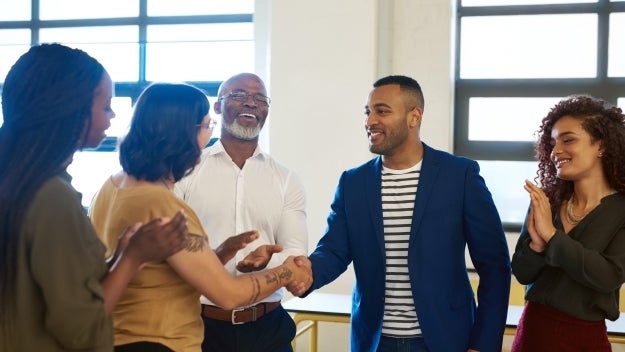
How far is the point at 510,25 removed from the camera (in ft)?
17.9

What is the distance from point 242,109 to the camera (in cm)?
319

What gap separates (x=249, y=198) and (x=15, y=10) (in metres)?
4.28

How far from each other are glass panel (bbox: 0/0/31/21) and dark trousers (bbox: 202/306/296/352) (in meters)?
4.50

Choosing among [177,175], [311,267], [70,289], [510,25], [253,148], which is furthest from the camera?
[510,25]

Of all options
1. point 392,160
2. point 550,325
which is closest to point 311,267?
point 392,160

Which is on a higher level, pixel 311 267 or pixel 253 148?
pixel 253 148

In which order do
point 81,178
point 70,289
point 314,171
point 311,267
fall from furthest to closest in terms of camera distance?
1. point 81,178
2. point 314,171
3. point 311,267
4. point 70,289

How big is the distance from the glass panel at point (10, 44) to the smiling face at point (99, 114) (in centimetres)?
499

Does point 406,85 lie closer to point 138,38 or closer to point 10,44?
point 138,38

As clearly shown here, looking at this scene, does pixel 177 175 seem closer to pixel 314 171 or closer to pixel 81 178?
pixel 314 171

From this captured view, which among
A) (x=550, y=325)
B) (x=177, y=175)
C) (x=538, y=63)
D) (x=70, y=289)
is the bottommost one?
(x=550, y=325)

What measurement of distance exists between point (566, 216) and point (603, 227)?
0.17 meters

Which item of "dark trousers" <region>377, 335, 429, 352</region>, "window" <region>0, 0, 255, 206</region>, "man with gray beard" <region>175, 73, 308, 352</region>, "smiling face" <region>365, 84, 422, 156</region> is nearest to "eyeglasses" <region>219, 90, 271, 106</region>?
"man with gray beard" <region>175, 73, 308, 352</region>

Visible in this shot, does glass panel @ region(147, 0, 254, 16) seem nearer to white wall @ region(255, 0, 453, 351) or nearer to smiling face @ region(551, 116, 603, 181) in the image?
white wall @ region(255, 0, 453, 351)
